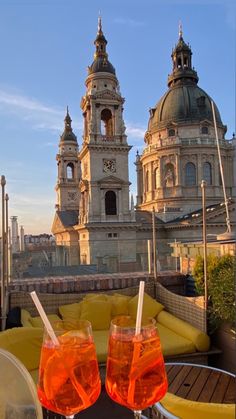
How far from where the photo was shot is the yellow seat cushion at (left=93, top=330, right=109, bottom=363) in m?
5.34

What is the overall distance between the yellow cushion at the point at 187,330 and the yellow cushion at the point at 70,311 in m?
1.64

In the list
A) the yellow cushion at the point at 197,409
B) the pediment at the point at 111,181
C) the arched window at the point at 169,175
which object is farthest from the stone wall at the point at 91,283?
the arched window at the point at 169,175

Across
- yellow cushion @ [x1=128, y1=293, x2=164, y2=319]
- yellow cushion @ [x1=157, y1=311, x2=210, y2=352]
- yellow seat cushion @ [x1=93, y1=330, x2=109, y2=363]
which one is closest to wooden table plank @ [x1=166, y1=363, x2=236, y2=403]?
yellow seat cushion @ [x1=93, y1=330, x2=109, y2=363]

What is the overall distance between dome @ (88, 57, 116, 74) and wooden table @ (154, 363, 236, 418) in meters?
28.7

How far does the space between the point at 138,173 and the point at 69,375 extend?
45.0 meters

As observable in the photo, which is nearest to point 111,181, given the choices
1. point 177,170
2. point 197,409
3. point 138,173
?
point 177,170

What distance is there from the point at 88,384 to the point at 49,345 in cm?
26

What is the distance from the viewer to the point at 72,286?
7543 mm

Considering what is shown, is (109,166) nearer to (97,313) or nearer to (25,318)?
(97,313)

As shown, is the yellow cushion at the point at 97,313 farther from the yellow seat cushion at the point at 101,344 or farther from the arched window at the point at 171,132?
the arched window at the point at 171,132

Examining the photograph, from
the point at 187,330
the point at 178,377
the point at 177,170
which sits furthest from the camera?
the point at 177,170

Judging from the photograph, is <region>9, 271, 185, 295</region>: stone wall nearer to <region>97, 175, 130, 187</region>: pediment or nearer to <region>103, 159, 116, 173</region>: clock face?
<region>97, 175, 130, 187</region>: pediment

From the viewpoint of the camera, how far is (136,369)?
1688 mm

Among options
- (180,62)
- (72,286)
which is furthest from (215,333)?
(180,62)
